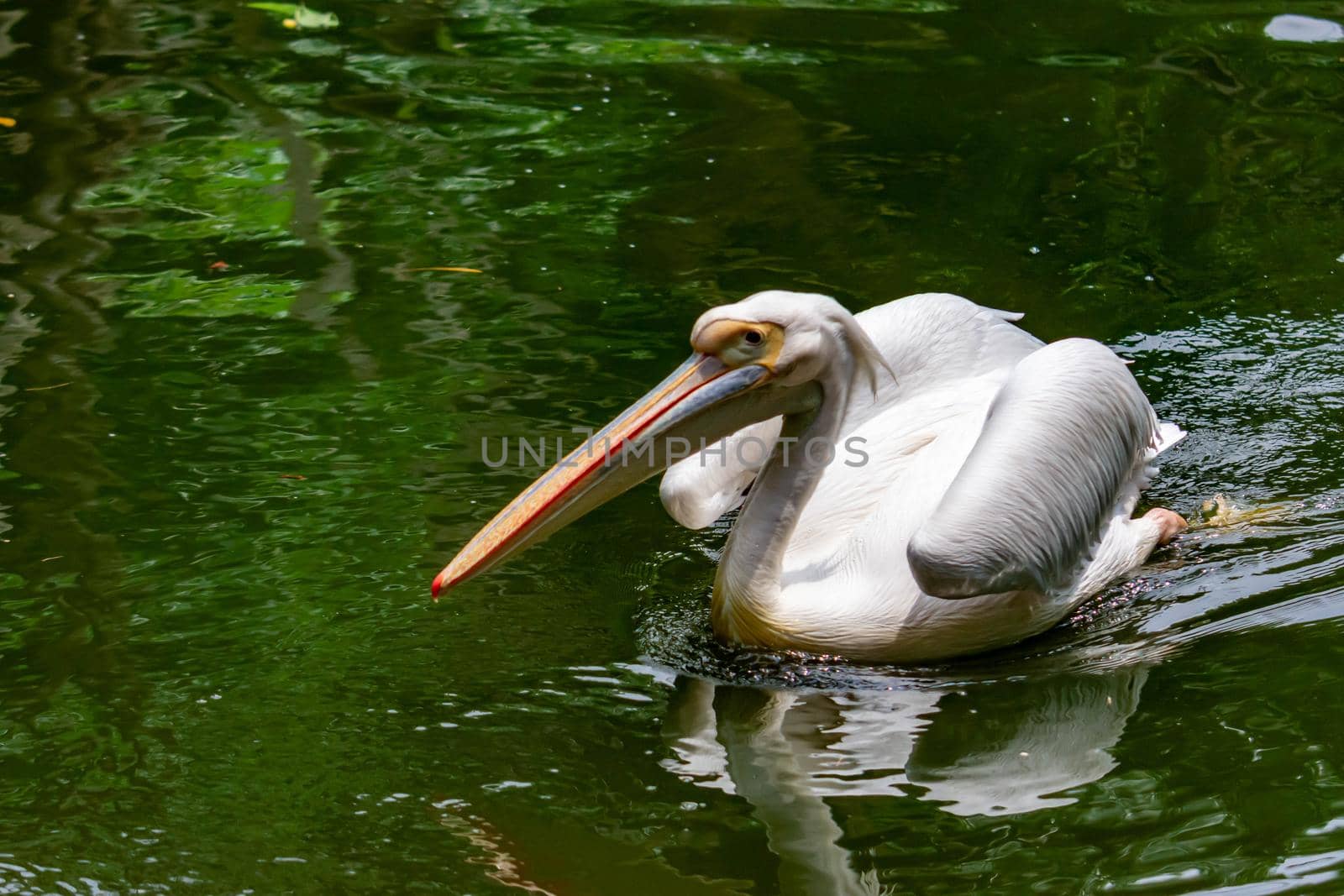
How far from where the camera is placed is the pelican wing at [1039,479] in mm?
3254

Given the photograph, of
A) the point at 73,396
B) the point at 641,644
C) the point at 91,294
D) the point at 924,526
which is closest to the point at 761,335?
the point at 924,526

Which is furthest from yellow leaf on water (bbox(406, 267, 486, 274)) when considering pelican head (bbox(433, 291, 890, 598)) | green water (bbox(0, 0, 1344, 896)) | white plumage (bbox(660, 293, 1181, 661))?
pelican head (bbox(433, 291, 890, 598))

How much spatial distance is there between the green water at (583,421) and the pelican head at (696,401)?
0.36 meters

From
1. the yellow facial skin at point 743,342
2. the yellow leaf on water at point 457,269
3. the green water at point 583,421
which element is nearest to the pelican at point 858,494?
the yellow facial skin at point 743,342

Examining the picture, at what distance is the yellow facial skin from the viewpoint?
3.32 meters

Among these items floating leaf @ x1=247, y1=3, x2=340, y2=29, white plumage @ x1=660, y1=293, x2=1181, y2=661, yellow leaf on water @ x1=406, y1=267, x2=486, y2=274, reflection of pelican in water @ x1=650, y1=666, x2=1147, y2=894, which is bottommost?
reflection of pelican in water @ x1=650, y1=666, x2=1147, y2=894

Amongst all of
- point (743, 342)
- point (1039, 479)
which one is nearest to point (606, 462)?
point (743, 342)

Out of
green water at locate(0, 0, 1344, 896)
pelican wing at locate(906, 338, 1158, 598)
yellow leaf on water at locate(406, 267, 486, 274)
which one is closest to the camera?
green water at locate(0, 0, 1344, 896)

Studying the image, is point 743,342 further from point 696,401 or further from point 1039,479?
point 1039,479

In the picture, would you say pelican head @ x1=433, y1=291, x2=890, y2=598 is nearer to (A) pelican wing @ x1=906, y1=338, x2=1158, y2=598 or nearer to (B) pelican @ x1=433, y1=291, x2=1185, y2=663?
(B) pelican @ x1=433, y1=291, x2=1185, y2=663

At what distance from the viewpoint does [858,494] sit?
12.5ft

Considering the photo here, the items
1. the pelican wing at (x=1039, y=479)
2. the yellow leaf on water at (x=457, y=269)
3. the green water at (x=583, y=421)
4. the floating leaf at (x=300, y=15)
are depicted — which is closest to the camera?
the green water at (x=583, y=421)

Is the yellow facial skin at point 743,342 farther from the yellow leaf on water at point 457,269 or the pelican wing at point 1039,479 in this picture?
the yellow leaf on water at point 457,269

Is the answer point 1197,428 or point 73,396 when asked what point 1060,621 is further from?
point 73,396
